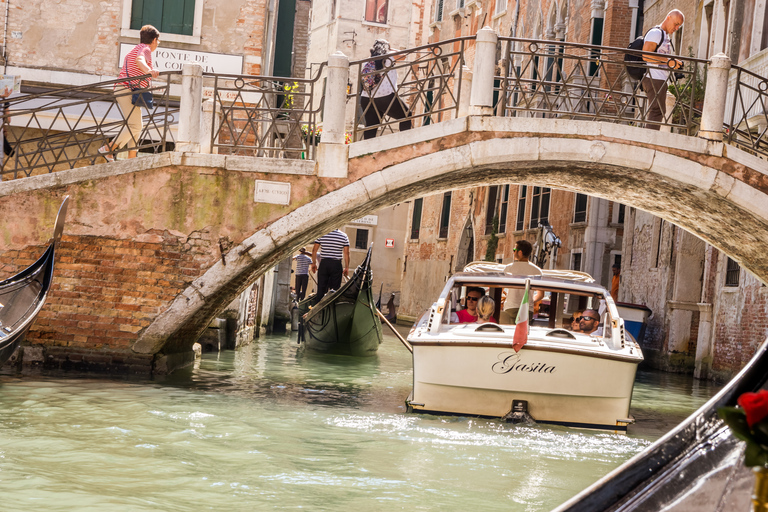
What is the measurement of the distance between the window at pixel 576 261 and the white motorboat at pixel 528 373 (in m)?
8.53

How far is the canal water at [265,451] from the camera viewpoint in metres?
3.77

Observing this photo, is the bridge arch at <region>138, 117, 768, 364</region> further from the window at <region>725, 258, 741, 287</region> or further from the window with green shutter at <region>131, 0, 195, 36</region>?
the window with green shutter at <region>131, 0, 195, 36</region>

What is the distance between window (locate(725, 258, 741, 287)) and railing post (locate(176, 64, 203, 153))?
5822 millimetres

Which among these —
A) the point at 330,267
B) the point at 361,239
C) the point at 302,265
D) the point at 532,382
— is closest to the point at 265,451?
the point at 532,382

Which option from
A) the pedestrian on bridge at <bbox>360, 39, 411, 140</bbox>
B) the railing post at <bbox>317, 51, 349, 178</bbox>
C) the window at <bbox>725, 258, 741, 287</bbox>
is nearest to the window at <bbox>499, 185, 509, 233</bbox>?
the window at <bbox>725, 258, 741, 287</bbox>

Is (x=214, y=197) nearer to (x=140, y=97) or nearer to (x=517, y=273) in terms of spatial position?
(x=140, y=97)

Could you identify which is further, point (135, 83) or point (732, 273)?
point (732, 273)

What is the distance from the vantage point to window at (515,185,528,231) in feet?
54.6

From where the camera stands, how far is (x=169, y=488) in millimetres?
3812

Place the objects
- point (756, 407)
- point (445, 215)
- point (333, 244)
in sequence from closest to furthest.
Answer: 1. point (756, 407)
2. point (333, 244)
3. point (445, 215)

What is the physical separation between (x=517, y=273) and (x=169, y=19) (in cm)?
440

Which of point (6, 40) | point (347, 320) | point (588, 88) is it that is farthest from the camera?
point (347, 320)

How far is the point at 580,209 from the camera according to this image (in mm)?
14297

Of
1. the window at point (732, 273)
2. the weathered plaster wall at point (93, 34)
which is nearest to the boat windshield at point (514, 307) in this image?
the weathered plaster wall at point (93, 34)
